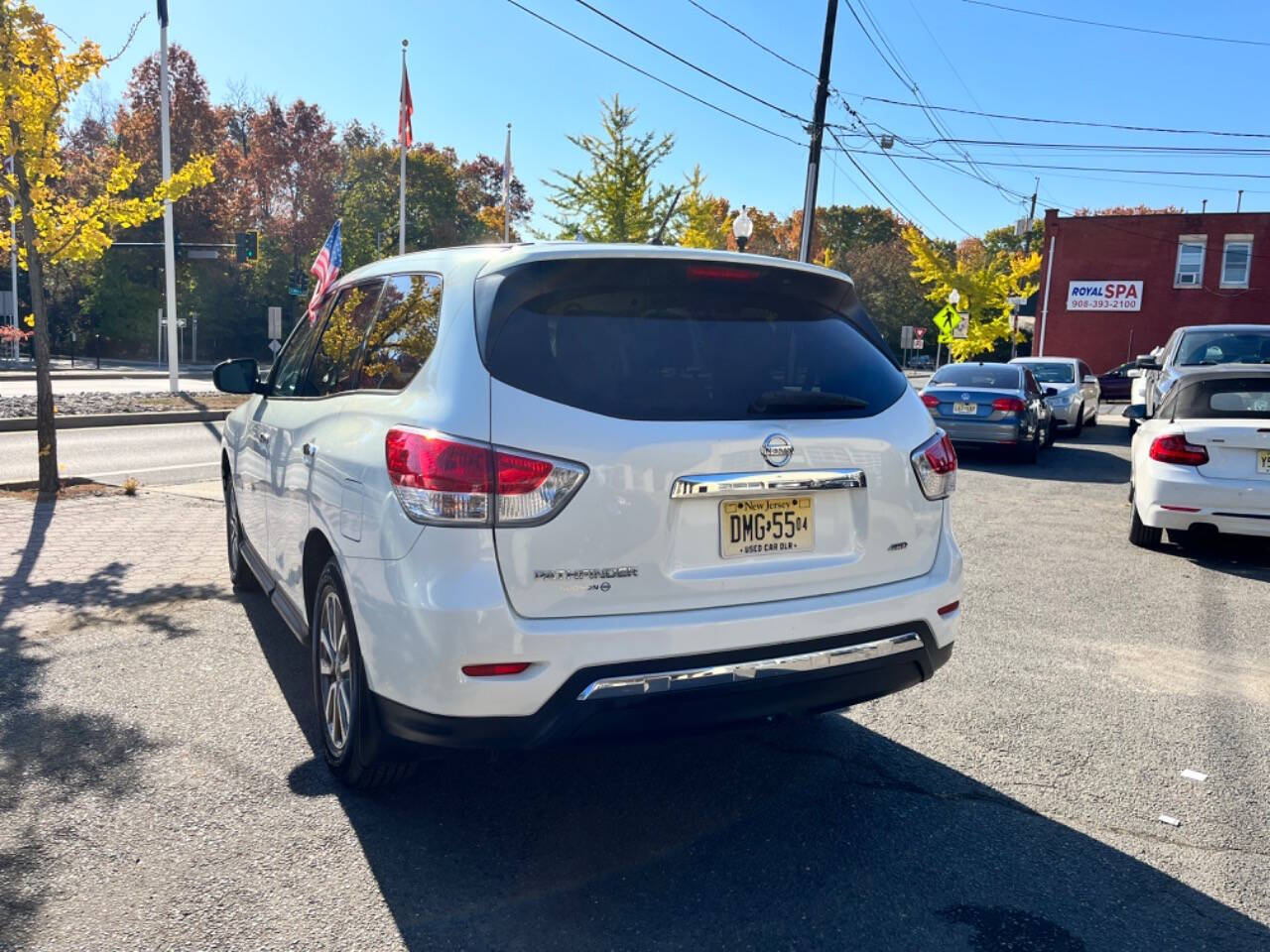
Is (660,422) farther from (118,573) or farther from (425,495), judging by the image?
(118,573)

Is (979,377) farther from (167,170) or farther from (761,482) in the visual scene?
(167,170)

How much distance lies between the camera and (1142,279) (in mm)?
41688

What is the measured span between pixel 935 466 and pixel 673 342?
3.51 feet

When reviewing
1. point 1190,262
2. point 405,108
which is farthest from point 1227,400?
point 1190,262

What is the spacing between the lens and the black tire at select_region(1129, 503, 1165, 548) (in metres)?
8.38

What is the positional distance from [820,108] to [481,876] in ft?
69.8

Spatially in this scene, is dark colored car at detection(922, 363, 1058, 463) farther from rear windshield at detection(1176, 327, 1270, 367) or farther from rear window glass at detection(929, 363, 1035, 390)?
rear windshield at detection(1176, 327, 1270, 367)

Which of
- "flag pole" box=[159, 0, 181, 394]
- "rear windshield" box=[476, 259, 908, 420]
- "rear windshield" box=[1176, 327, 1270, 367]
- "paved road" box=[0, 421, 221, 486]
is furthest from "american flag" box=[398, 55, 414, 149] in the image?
"rear windshield" box=[476, 259, 908, 420]

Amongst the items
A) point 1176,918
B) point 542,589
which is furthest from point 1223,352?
point 542,589

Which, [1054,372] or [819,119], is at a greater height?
[819,119]

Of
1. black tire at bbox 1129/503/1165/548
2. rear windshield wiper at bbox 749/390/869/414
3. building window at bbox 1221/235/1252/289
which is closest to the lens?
rear windshield wiper at bbox 749/390/869/414

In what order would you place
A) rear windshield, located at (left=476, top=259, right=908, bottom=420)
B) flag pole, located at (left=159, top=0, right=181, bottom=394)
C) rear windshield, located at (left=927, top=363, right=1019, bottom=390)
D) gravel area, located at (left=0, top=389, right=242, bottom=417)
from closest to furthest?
rear windshield, located at (left=476, top=259, right=908, bottom=420), rear windshield, located at (left=927, top=363, right=1019, bottom=390), gravel area, located at (left=0, top=389, right=242, bottom=417), flag pole, located at (left=159, top=0, right=181, bottom=394)

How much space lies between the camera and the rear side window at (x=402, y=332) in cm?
325

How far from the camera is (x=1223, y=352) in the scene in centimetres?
1355
